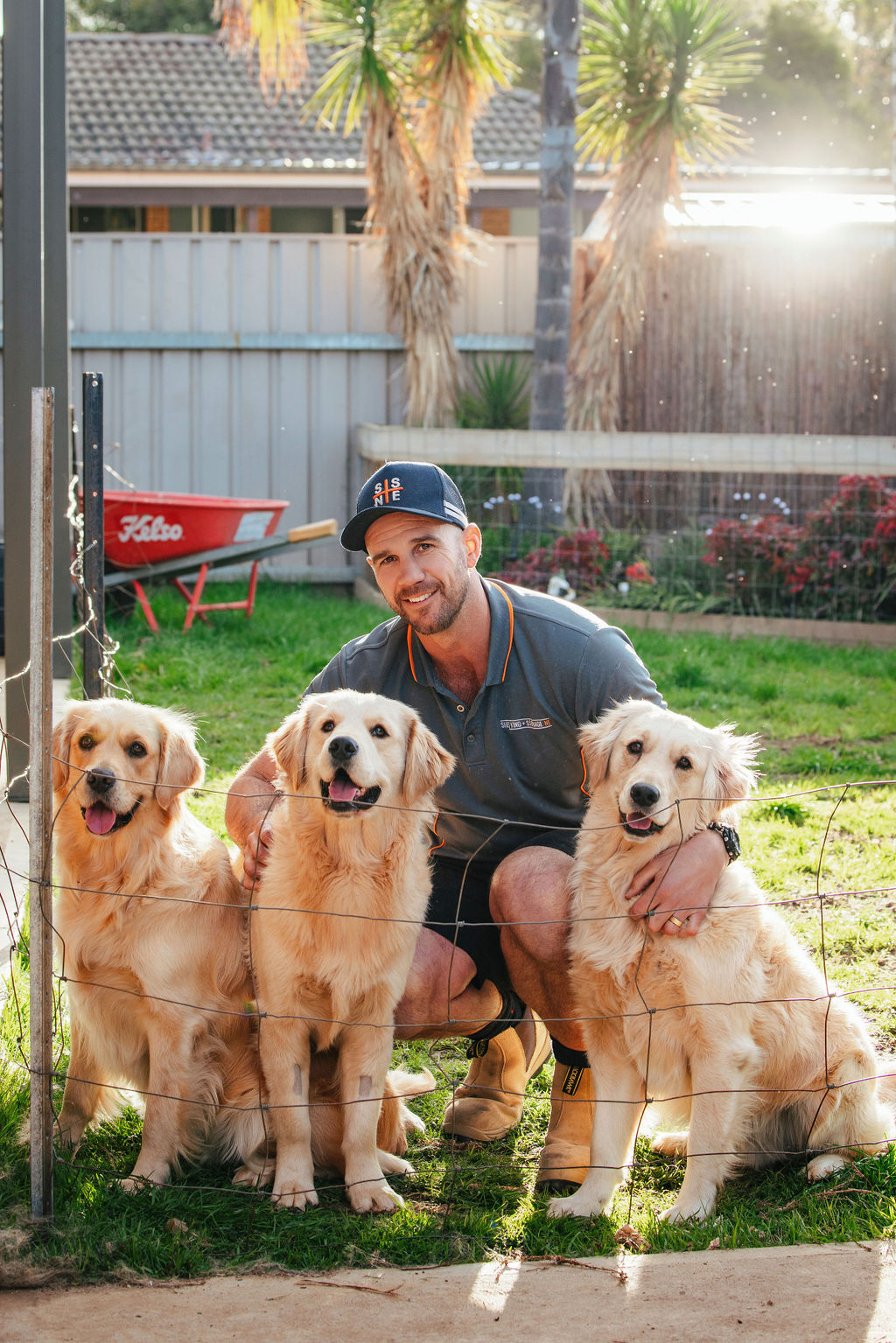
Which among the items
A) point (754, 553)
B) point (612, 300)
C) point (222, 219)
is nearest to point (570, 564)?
point (754, 553)

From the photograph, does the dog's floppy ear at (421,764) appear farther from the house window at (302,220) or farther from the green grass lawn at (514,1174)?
the house window at (302,220)

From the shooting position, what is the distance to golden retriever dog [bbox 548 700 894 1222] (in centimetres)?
262

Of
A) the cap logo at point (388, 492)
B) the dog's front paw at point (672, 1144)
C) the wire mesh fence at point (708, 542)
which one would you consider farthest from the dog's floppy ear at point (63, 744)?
the wire mesh fence at point (708, 542)

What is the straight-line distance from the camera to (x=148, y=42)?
17.5 m

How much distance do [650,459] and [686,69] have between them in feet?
10.7

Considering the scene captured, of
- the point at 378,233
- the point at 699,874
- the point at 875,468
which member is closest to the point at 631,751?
the point at 699,874

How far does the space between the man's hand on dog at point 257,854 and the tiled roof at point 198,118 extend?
12.3 m

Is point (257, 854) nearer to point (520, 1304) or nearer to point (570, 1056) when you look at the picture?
point (570, 1056)

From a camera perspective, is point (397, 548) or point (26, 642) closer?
point (397, 548)

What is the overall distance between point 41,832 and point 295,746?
653mm

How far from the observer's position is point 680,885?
106 inches

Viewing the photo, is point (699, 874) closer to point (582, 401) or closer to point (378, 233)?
point (582, 401)

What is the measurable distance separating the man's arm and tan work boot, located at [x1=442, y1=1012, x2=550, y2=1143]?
30.5 inches

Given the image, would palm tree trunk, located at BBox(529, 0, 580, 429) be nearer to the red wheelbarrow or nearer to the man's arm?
the red wheelbarrow
